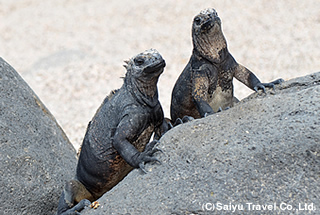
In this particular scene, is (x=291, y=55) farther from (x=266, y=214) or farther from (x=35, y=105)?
(x=266, y=214)

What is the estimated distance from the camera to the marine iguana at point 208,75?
3.36 metres

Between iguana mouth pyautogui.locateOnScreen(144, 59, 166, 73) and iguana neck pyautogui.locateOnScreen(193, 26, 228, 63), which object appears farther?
iguana neck pyautogui.locateOnScreen(193, 26, 228, 63)

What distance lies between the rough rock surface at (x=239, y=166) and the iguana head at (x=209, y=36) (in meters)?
0.64

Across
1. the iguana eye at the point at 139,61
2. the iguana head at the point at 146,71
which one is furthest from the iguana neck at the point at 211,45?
the iguana eye at the point at 139,61

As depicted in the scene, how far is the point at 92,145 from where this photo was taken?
3.36 meters

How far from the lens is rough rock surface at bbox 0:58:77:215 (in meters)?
3.31

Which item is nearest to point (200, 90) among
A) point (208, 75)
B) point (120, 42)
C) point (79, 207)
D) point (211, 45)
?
point (208, 75)

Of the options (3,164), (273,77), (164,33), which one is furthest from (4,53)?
(3,164)

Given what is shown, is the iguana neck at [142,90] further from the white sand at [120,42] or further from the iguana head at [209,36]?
the white sand at [120,42]

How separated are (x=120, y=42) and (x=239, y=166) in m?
7.53

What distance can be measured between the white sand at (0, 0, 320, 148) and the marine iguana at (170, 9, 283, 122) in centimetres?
287

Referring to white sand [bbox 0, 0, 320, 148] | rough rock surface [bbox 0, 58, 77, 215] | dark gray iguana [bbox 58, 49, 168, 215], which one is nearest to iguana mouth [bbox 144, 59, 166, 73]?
dark gray iguana [bbox 58, 49, 168, 215]

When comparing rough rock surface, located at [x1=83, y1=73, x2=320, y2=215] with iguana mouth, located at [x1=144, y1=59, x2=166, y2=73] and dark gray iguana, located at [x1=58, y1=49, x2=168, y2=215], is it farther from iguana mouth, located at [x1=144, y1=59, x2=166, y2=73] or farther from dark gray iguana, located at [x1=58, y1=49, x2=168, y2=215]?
iguana mouth, located at [x1=144, y1=59, x2=166, y2=73]

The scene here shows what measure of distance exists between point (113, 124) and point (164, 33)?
683cm
